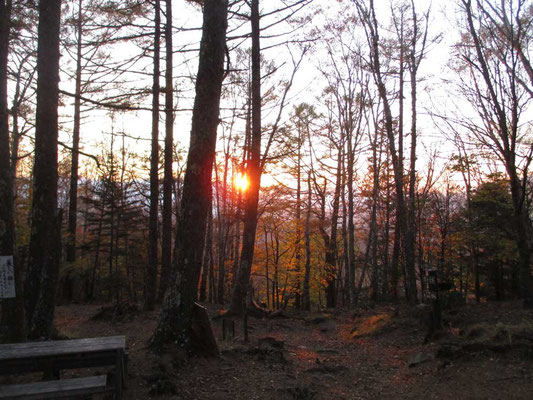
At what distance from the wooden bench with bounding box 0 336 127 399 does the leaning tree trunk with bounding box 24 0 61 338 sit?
48.9 inches

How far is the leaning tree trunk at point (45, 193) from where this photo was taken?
5280mm

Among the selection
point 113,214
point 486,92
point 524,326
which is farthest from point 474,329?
point 113,214

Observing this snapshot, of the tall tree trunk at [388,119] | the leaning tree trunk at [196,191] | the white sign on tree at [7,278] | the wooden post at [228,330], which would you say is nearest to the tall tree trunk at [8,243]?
the white sign on tree at [7,278]

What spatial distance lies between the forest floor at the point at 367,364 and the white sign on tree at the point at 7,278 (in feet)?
5.92

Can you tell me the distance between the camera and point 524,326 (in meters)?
6.72

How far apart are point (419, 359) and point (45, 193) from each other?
270 inches

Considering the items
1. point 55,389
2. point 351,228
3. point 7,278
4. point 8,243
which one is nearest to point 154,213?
point 8,243

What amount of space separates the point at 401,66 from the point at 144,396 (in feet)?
50.2

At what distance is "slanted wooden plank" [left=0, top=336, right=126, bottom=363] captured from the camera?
12.2ft

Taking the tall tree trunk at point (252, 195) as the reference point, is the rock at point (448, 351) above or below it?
below

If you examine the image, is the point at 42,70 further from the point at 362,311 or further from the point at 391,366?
the point at 362,311

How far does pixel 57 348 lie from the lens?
3939 millimetres

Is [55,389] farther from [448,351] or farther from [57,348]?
[448,351]

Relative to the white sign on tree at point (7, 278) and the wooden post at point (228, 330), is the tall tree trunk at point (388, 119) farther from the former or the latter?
the white sign on tree at point (7, 278)
